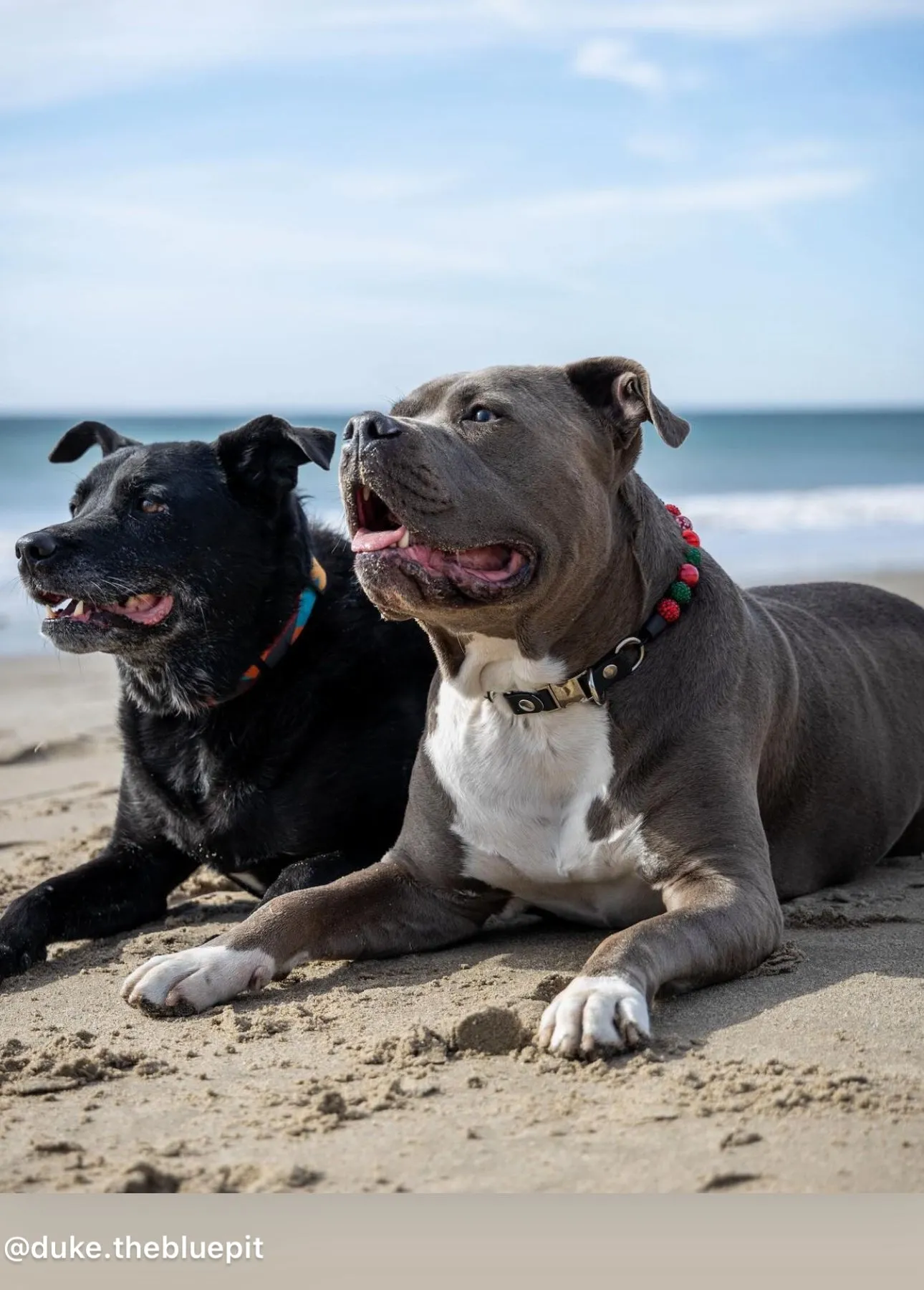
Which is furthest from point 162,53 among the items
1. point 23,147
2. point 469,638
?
point 469,638

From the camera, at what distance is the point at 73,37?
5.64 m

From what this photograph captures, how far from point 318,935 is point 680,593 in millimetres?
1454

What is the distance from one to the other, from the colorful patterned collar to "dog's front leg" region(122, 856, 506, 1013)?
1112 millimetres

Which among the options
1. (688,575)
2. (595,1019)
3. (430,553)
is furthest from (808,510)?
(595,1019)

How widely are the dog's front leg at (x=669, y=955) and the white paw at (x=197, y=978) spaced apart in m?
0.97

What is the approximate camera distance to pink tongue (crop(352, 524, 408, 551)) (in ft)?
13.1

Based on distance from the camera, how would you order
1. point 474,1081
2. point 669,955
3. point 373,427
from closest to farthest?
point 474,1081 < point 669,955 < point 373,427

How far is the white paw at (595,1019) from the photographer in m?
3.39

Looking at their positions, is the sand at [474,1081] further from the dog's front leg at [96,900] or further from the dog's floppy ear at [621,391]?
the dog's floppy ear at [621,391]

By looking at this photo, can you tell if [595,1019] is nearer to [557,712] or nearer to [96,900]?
[557,712]

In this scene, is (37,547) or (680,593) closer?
(680,593)

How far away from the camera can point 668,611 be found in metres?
4.37

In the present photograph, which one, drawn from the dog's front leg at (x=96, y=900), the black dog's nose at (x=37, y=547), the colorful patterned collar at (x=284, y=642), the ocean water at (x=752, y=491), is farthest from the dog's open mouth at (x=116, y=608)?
the dog's front leg at (x=96, y=900)

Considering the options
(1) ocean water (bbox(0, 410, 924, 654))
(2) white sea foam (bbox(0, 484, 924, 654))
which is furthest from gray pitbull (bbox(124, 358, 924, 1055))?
(2) white sea foam (bbox(0, 484, 924, 654))
